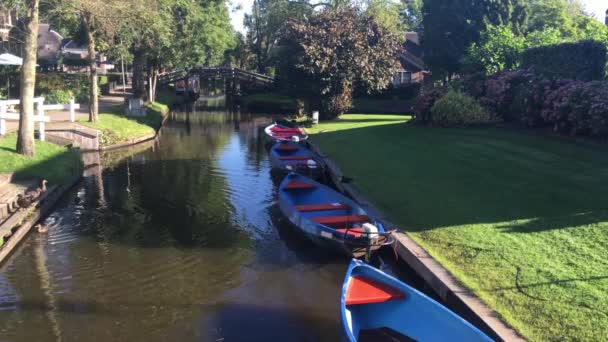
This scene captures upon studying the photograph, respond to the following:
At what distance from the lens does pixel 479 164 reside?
16.5 metres

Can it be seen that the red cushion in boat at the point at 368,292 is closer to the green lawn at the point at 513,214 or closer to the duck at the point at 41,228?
the green lawn at the point at 513,214

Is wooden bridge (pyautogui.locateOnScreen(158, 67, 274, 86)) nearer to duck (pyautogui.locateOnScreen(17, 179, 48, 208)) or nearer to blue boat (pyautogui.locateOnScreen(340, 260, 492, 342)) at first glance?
duck (pyautogui.locateOnScreen(17, 179, 48, 208))

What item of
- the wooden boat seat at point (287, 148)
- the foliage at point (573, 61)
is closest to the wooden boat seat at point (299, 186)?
the wooden boat seat at point (287, 148)

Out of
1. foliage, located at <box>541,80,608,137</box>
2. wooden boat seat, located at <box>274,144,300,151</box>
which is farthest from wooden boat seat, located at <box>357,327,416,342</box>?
wooden boat seat, located at <box>274,144,300,151</box>

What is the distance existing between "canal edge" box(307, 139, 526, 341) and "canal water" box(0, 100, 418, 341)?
1.41 meters

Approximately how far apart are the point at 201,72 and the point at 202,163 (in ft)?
146

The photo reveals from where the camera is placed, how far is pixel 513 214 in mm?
11742

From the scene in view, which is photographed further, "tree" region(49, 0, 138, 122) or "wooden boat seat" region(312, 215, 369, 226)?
"tree" region(49, 0, 138, 122)

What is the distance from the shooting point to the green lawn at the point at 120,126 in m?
26.4

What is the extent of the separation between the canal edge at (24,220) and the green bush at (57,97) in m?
17.0

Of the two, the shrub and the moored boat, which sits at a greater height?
the shrub

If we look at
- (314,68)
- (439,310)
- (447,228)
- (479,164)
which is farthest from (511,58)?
(439,310)

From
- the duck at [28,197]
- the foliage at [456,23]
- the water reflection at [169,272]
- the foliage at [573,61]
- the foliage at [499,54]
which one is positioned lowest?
the water reflection at [169,272]

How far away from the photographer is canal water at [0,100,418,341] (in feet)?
28.4
